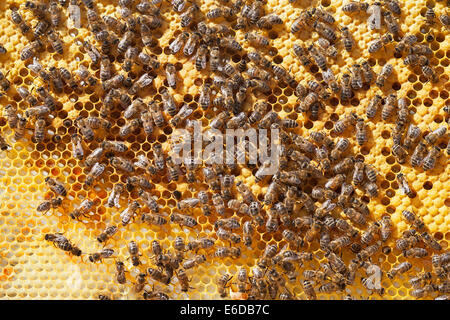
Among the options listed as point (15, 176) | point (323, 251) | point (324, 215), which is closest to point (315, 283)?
point (323, 251)

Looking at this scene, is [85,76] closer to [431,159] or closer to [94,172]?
[94,172]

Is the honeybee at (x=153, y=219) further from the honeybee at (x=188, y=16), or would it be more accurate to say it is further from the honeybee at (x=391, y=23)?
the honeybee at (x=391, y=23)

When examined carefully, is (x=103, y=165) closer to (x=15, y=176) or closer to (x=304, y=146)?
(x=15, y=176)

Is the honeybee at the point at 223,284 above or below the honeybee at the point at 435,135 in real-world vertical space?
below

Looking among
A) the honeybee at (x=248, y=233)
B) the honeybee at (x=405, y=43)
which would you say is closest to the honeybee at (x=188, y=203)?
the honeybee at (x=248, y=233)

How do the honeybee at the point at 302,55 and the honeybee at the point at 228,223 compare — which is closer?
the honeybee at the point at 228,223

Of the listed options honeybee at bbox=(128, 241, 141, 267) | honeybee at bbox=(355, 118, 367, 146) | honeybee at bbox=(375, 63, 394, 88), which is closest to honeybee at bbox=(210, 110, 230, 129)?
honeybee at bbox=(355, 118, 367, 146)
